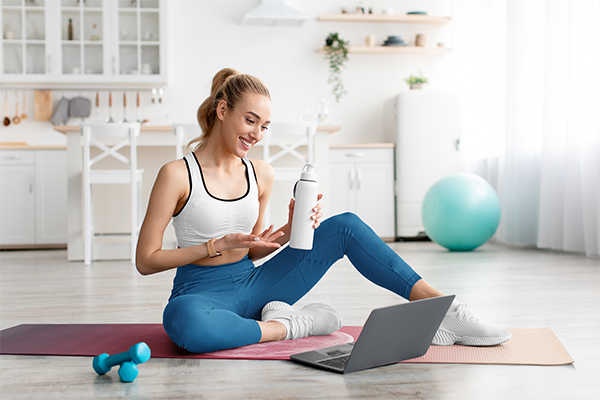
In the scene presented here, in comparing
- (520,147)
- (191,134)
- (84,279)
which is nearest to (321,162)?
(191,134)

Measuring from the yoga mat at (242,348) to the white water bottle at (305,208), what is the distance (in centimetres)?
29

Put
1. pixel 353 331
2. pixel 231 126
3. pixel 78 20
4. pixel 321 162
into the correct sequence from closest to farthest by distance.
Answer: pixel 231 126, pixel 353 331, pixel 321 162, pixel 78 20

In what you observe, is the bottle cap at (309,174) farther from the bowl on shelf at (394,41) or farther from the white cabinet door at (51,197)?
the bowl on shelf at (394,41)

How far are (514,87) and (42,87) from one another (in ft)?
13.3

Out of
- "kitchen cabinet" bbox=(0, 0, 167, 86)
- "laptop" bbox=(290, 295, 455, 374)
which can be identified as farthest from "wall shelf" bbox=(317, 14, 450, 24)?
"laptop" bbox=(290, 295, 455, 374)

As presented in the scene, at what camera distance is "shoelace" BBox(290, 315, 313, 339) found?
1.43 metres

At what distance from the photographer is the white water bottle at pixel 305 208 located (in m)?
1.25

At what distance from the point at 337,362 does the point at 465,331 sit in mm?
353

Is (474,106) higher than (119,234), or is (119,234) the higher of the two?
(474,106)

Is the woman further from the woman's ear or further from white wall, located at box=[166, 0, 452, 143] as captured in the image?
white wall, located at box=[166, 0, 452, 143]

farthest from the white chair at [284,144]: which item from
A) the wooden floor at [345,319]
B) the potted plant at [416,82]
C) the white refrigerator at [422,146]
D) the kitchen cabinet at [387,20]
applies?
the kitchen cabinet at [387,20]

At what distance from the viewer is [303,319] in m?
1.45

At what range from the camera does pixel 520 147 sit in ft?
13.5

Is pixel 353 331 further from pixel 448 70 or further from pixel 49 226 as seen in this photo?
pixel 448 70
